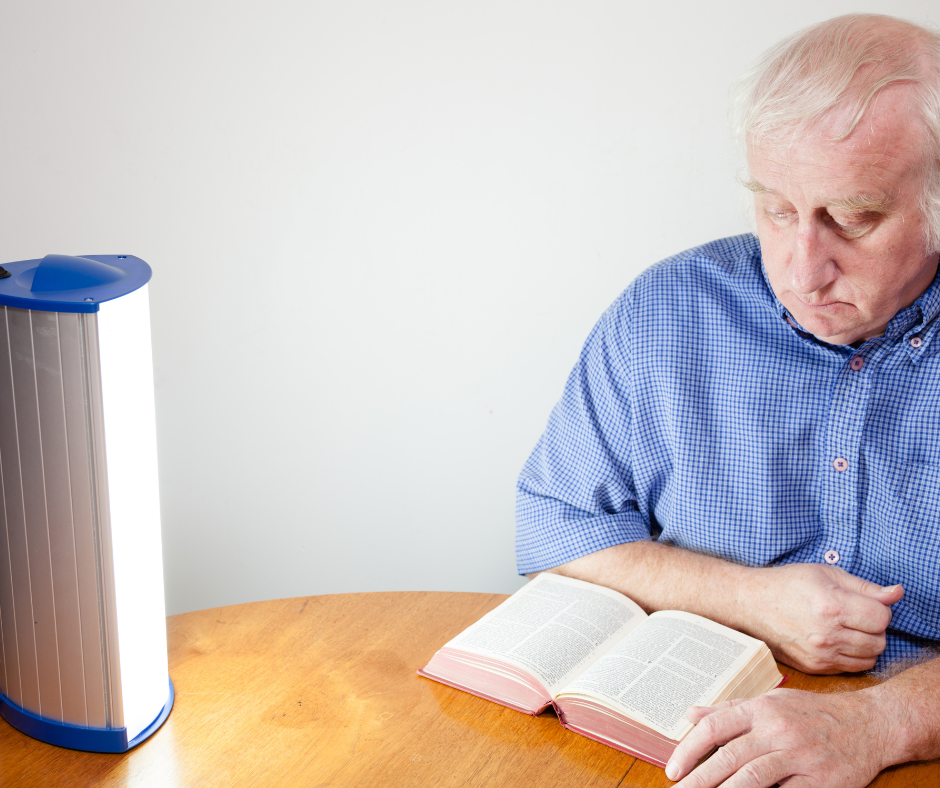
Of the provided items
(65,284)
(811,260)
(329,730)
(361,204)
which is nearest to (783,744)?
(329,730)

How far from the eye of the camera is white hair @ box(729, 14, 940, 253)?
1045mm

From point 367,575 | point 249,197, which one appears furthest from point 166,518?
point 249,197

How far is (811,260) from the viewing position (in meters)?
1.10

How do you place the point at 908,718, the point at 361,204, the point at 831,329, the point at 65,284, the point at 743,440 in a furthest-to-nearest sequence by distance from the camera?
the point at 361,204 → the point at 743,440 → the point at 831,329 → the point at 908,718 → the point at 65,284

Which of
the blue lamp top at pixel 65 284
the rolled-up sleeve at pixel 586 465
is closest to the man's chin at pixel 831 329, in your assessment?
the rolled-up sleeve at pixel 586 465

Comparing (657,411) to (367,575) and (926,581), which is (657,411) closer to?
(926,581)

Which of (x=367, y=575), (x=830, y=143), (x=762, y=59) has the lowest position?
(x=367, y=575)

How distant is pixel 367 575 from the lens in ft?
6.43

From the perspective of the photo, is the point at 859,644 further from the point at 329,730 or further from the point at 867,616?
the point at 329,730

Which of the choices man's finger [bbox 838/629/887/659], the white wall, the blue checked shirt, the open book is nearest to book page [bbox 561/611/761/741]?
the open book

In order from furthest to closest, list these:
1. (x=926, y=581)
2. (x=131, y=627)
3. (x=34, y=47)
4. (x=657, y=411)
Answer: (x=34, y=47) → (x=657, y=411) → (x=926, y=581) → (x=131, y=627)

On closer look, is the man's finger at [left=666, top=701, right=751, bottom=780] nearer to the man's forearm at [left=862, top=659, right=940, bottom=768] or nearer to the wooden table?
the wooden table

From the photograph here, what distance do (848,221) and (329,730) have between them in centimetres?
91

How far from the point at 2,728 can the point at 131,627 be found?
0.75ft
